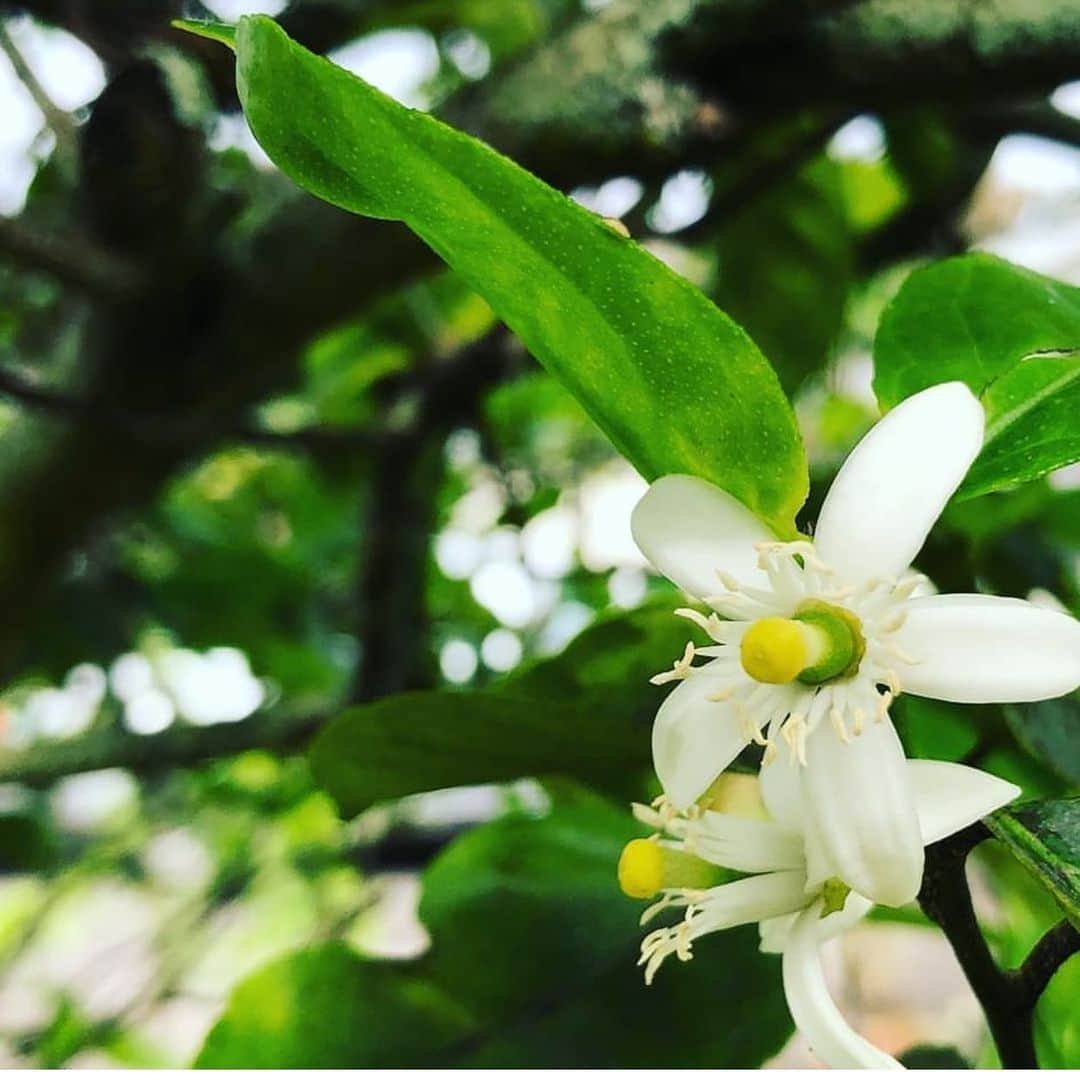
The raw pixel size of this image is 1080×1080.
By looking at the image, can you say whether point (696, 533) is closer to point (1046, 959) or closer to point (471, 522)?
point (1046, 959)

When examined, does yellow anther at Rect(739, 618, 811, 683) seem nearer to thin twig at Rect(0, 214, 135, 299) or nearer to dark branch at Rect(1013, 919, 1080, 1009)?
dark branch at Rect(1013, 919, 1080, 1009)

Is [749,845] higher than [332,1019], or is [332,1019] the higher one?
[749,845]

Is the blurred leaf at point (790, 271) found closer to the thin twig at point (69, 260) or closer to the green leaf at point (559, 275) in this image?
the thin twig at point (69, 260)

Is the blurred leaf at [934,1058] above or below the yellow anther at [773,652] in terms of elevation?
below

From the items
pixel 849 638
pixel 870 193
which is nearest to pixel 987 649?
pixel 849 638

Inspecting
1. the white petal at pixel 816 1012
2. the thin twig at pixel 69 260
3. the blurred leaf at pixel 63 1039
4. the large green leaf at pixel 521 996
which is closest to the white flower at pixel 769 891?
the white petal at pixel 816 1012

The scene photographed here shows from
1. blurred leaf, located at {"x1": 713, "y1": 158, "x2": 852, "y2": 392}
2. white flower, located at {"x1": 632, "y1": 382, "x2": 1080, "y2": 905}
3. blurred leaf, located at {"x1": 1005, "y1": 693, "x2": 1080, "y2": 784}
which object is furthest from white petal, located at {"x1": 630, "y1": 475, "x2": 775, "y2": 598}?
blurred leaf, located at {"x1": 713, "y1": 158, "x2": 852, "y2": 392}
